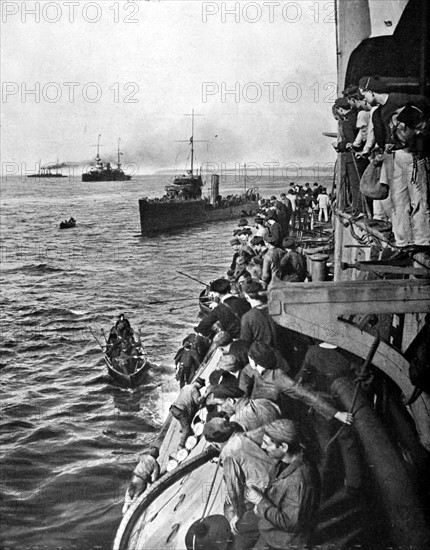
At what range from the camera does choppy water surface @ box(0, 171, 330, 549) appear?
573 cm

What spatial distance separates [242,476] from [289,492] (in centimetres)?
33

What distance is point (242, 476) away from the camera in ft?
10.7

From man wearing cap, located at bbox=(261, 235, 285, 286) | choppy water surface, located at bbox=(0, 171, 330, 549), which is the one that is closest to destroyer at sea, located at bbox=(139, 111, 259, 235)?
choppy water surface, located at bbox=(0, 171, 330, 549)

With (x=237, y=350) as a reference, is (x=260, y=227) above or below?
above

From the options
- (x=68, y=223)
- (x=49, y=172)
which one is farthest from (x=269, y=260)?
(x=49, y=172)

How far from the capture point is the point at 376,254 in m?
4.76

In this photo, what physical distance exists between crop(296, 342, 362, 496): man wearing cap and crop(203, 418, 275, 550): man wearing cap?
0.43m

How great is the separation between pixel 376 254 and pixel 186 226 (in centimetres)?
514

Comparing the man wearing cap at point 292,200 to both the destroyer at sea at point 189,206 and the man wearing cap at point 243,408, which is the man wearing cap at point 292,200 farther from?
the man wearing cap at point 243,408

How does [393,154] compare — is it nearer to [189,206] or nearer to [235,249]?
[235,249]

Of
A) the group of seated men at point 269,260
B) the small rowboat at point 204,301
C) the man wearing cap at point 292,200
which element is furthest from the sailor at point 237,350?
the man wearing cap at point 292,200

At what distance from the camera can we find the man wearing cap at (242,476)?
10.5 ft

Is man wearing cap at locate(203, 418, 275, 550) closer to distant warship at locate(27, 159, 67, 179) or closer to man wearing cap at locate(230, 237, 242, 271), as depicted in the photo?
distant warship at locate(27, 159, 67, 179)

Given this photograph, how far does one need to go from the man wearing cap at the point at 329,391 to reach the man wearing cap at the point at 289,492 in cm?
33
